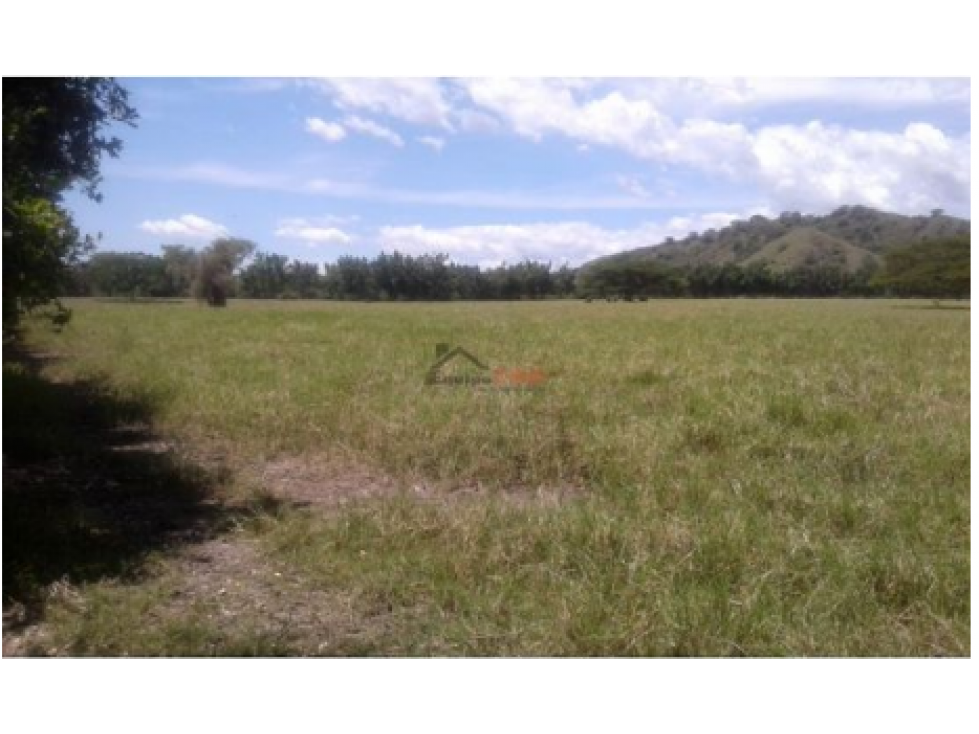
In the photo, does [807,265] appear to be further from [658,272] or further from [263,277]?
[263,277]

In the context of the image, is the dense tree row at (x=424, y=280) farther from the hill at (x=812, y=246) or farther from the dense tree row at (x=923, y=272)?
the dense tree row at (x=923, y=272)

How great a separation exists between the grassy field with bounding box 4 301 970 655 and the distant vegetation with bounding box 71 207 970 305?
1049 millimetres

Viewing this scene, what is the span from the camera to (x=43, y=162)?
21.0ft

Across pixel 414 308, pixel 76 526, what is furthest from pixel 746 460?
pixel 414 308

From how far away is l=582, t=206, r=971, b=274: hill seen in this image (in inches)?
484

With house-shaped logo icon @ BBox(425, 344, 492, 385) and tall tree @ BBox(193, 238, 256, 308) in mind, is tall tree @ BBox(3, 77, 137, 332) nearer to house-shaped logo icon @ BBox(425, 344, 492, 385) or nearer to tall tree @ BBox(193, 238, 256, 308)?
tall tree @ BBox(193, 238, 256, 308)

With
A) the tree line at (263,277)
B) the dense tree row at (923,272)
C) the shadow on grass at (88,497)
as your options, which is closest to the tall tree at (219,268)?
the tree line at (263,277)

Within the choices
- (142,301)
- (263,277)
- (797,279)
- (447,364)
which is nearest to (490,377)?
(447,364)

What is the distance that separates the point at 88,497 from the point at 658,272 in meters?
12.2

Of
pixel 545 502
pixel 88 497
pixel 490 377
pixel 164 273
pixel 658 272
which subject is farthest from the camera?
pixel 658 272

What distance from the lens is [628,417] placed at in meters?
7.35

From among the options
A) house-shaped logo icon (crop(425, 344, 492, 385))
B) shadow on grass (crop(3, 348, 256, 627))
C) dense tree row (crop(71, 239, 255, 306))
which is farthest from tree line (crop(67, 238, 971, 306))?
shadow on grass (crop(3, 348, 256, 627))

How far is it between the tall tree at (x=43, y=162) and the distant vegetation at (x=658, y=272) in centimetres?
85

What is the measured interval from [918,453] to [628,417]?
7.78 ft
